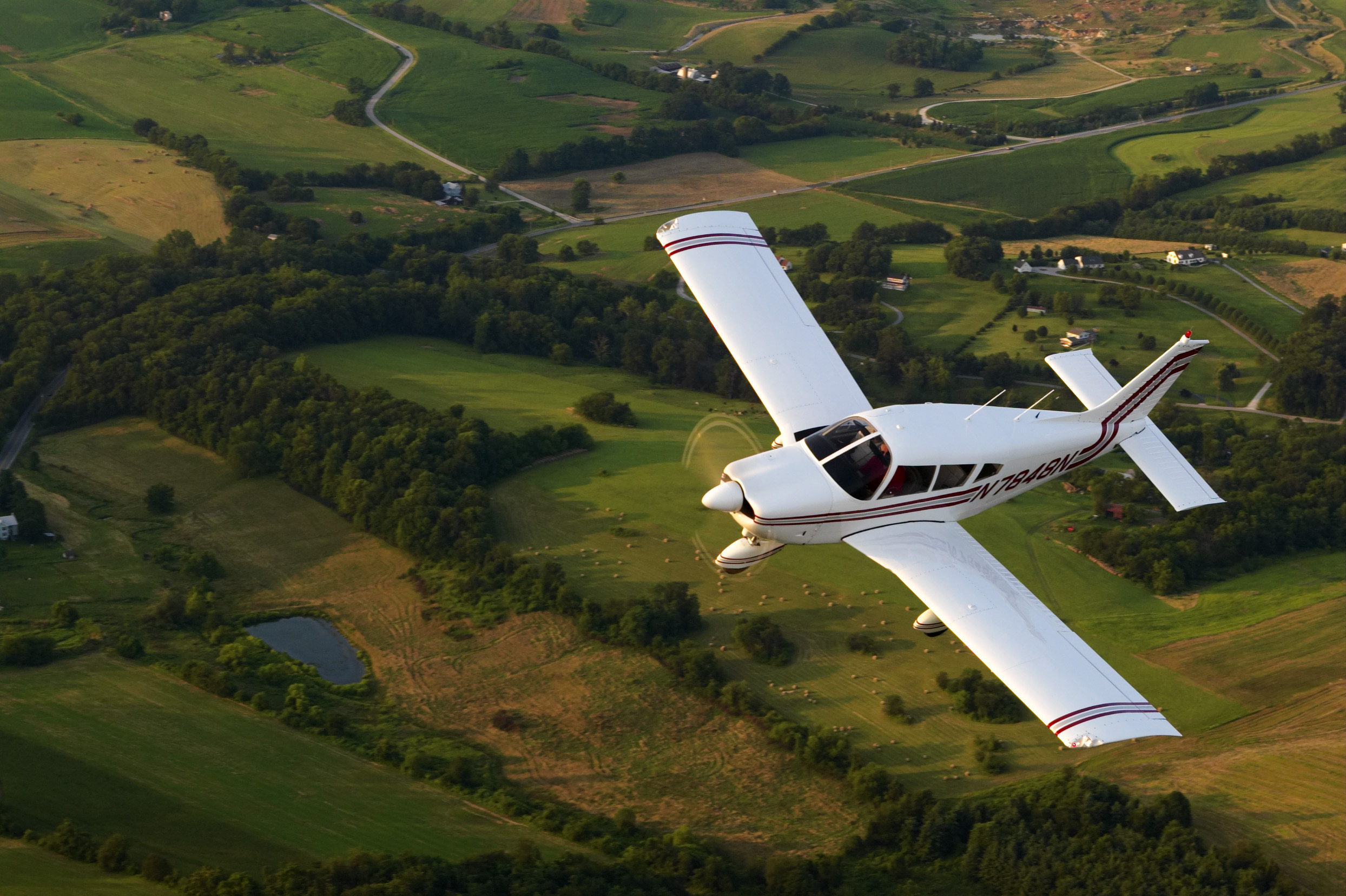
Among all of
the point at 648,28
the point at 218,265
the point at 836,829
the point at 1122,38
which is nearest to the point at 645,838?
the point at 836,829

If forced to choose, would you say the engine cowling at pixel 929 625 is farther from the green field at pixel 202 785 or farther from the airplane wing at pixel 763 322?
the green field at pixel 202 785

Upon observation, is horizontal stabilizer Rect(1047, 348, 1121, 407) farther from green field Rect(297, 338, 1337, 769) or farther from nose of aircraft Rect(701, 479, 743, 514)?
nose of aircraft Rect(701, 479, 743, 514)

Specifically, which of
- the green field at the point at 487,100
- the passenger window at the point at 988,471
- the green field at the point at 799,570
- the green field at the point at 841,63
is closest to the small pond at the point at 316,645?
the green field at the point at 799,570

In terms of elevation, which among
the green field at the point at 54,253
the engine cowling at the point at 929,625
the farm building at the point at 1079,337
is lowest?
the green field at the point at 54,253

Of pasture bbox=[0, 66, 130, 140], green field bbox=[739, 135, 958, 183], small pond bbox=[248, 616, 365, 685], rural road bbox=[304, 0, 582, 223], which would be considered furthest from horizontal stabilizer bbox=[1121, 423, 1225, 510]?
pasture bbox=[0, 66, 130, 140]

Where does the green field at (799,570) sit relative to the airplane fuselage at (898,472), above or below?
below
